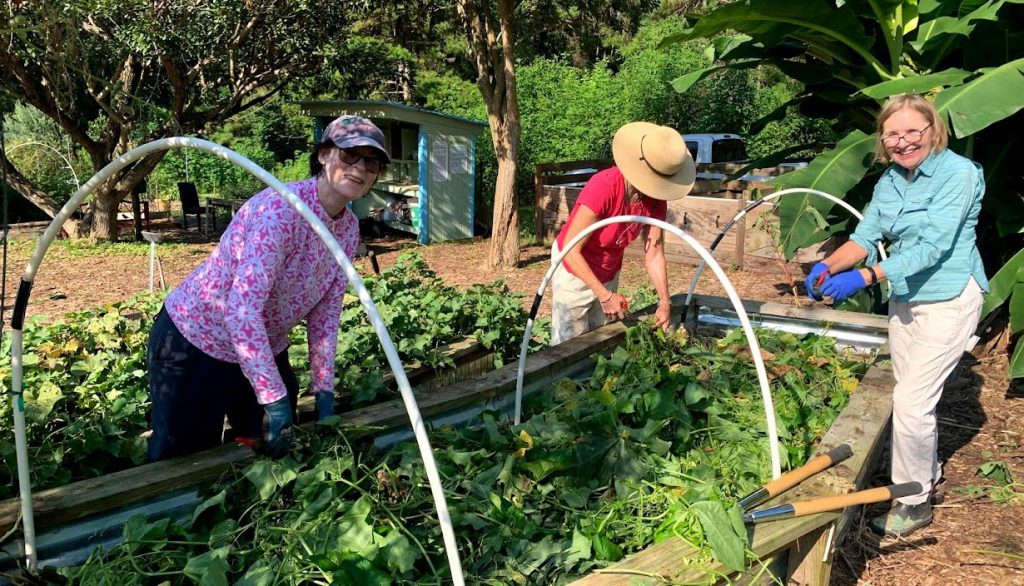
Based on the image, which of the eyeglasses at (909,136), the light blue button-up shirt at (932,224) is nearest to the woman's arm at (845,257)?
the light blue button-up shirt at (932,224)

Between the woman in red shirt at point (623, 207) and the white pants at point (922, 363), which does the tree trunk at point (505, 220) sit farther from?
the white pants at point (922, 363)

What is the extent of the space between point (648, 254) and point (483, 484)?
2.06 meters

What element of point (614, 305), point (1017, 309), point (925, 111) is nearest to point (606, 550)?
point (614, 305)

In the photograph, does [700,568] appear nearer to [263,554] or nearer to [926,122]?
[263,554]

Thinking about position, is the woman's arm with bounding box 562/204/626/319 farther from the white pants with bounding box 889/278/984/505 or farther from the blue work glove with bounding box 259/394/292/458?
the blue work glove with bounding box 259/394/292/458

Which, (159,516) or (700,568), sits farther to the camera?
(159,516)

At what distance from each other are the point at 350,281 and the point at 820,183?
3.99m

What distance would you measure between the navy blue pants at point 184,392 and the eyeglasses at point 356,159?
840mm

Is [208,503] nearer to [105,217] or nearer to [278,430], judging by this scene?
[278,430]

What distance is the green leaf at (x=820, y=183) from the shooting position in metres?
5.16

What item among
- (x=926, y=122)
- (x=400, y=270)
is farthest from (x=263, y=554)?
(x=400, y=270)

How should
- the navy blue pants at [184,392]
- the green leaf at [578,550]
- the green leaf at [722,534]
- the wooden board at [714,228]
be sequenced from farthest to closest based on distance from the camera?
1. the wooden board at [714,228]
2. the navy blue pants at [184,392]
3. the green leaf at [578,550]
4. the green leaf at [722,534]

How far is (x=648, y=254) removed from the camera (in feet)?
14.1

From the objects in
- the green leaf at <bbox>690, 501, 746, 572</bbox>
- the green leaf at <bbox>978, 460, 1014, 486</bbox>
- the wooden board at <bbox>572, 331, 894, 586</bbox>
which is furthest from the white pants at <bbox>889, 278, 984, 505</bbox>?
the green leaf at <bbox>690, 501, 746, 572</bbox>
